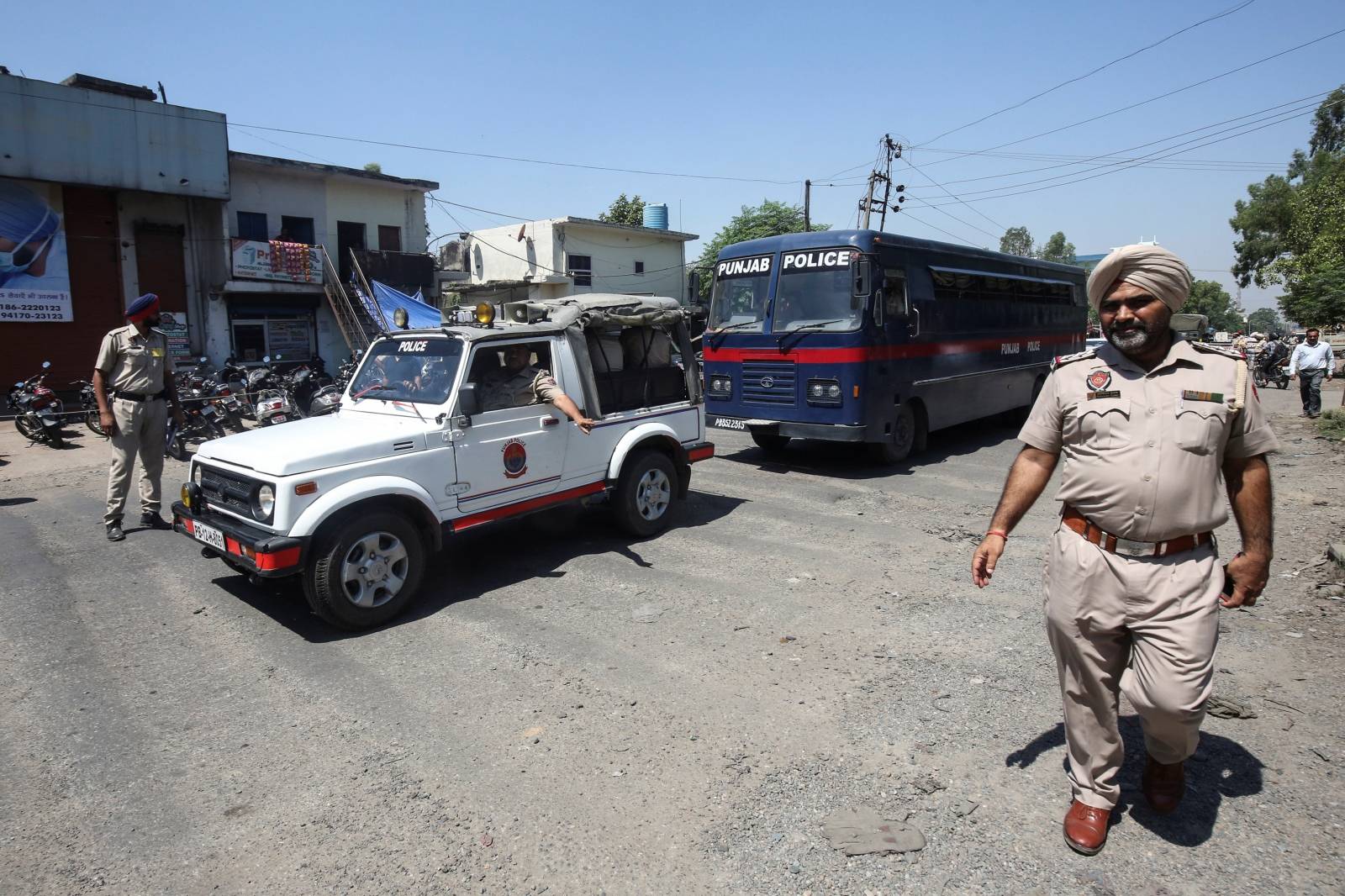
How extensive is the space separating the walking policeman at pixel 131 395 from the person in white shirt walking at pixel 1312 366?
18.6 meters

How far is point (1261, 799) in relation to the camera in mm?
3105

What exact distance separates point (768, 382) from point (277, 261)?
53.6 feet

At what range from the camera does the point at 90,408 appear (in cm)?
1463

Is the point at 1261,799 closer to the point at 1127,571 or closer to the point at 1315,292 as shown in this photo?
the point at 1127,571

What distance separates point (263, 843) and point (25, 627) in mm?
3398

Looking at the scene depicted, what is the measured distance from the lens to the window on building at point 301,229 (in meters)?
22.3

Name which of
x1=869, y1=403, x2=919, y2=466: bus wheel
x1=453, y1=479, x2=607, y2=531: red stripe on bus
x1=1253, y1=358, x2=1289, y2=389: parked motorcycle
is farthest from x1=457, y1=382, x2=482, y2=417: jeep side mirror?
x1=1253, y1=358, x2=1289, y2=389: parked motorcycle

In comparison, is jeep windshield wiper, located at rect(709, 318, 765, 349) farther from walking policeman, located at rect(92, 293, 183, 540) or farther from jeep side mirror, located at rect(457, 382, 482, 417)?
walking policeman, located at rect(92, 293, 183, 540)

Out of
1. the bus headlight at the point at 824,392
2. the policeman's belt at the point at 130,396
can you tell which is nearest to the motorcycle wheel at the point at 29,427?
the policeman's belt at the point at 130,396

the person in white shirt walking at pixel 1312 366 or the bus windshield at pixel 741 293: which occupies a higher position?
the bus windshield at pixel 741 293

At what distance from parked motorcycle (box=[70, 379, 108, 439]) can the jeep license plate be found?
9.95m

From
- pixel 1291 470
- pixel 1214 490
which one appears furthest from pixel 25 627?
pixel 1291 470

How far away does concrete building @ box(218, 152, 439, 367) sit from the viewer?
20.6 meters

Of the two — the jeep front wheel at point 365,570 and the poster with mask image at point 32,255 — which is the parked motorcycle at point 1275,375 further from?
the poster with mask image at point 32,255
